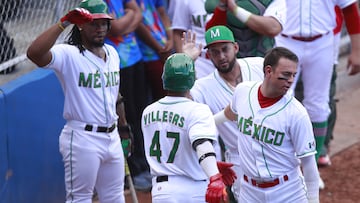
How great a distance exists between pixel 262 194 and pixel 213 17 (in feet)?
6.49

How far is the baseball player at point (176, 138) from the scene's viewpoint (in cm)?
468

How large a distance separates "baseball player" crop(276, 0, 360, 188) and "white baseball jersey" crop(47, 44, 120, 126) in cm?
206

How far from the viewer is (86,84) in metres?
5.46

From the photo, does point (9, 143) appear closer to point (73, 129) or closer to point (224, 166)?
point (73, 129)

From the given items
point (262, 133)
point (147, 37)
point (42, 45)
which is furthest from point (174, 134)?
point (147, 37)

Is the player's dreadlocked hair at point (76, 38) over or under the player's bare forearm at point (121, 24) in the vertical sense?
over

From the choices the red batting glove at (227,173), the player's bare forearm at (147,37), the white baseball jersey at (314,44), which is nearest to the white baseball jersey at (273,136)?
the red batting glove at (227,173)

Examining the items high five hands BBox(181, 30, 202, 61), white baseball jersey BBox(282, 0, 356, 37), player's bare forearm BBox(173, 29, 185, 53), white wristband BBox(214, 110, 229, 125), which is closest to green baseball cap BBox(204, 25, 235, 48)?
high five hands BBox(181, 30, 202, 61)

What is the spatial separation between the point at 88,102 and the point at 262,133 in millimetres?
1341

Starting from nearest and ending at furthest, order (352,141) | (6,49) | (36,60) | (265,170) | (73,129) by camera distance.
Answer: (265,170) < (36,60) < (73,129) < (6,49) < (352,141)

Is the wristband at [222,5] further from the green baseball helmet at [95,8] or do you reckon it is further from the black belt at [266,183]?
the black belt at [266,183]

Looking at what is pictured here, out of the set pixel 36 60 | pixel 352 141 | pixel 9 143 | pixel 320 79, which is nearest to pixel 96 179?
pixel 9 143

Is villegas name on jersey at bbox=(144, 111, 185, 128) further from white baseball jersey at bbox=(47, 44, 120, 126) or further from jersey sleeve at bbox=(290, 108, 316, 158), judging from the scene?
white baseball jersey at bbox=(47, 44, 120, 126)

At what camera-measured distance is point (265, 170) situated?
479 centimetres
